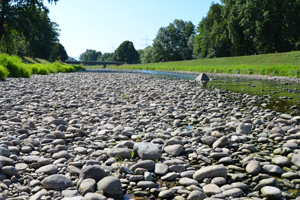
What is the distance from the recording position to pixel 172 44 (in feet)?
267

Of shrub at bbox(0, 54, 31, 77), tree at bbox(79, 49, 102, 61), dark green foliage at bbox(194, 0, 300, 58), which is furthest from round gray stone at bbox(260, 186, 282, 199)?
tree at bbox(79, 49, 102, 61)

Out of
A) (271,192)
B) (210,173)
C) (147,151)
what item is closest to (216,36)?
(147,151)

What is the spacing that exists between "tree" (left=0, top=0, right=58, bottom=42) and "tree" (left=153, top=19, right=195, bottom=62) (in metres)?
56.0

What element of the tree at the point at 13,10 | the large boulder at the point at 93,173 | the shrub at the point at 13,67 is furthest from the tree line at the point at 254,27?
the large boulder at the point at 93,173

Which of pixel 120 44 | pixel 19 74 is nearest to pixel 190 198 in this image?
pixel 19 74

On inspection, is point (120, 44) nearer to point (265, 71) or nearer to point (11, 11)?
point (11, 11)

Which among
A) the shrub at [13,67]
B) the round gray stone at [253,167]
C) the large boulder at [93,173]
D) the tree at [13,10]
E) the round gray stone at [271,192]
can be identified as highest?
the tree at [13,10]

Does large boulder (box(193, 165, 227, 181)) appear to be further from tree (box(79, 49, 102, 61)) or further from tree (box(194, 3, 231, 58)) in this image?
tree (box(79, 49, 102, 61))

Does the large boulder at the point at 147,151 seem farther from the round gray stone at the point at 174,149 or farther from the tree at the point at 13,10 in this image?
the tree at the point at 13,10

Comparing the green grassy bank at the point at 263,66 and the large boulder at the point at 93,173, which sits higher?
the green grassy bank at the point at 263,66

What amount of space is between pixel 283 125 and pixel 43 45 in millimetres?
51994

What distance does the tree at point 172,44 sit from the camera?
8062 centimetres

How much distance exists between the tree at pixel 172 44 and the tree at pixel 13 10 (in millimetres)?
56047

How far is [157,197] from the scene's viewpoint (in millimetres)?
2086
